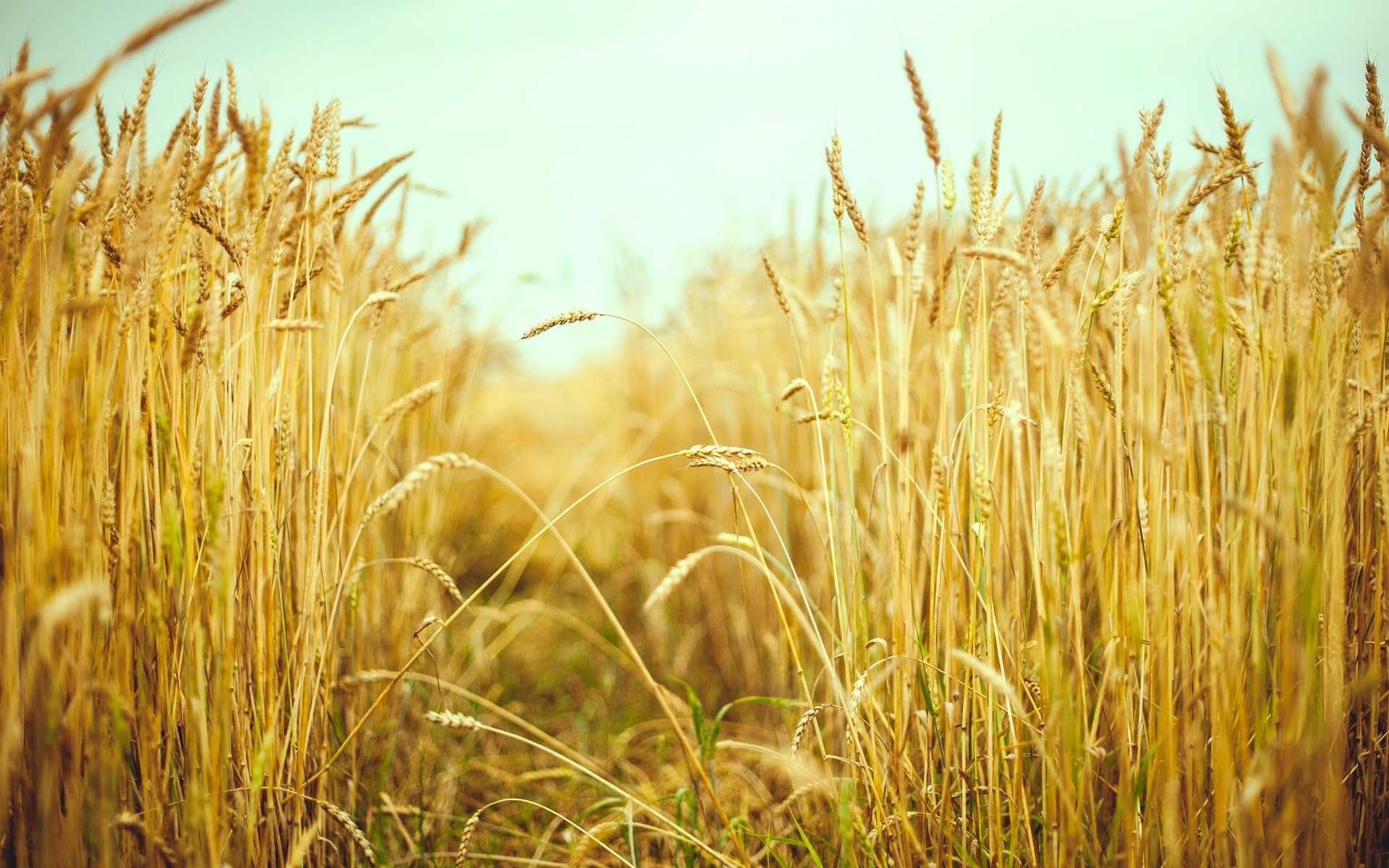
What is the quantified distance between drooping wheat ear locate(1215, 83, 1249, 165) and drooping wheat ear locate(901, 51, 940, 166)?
0.39 m

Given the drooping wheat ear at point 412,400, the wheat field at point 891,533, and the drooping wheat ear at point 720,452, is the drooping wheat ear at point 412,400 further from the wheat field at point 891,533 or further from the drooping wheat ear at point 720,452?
the drooping wheat ear at point 720,452

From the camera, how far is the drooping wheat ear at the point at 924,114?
3.20 feet

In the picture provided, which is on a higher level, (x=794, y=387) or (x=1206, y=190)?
(x=1206, y=190)

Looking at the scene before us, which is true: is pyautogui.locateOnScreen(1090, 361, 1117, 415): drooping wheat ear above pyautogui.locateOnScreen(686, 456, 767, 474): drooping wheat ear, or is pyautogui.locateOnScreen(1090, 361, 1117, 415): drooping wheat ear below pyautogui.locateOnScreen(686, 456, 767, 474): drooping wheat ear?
above

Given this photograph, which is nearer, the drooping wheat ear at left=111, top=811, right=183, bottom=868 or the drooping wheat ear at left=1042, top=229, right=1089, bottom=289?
the drooping wheat ear at left=111, top=811, right=183, bottom=868

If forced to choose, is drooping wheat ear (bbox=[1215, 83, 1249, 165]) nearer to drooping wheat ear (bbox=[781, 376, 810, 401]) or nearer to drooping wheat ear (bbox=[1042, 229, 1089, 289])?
drooping wheat ear (bbox=[1042, 229, 1089, 289])

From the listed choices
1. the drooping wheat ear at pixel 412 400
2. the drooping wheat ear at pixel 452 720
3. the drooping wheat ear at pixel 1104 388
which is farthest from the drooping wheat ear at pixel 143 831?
the drooping wheat ear at pixel 1104 388

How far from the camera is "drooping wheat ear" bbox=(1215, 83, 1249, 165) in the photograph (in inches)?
38.5

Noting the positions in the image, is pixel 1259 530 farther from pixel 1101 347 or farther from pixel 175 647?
pixel 175 647

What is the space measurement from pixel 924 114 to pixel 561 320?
0.59m

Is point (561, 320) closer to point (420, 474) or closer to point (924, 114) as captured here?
point (420, 474)

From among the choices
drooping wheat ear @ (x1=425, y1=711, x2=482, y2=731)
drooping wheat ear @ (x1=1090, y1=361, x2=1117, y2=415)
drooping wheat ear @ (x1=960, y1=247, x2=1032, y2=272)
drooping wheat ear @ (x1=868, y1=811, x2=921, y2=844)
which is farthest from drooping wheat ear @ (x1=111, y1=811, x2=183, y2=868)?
drooping wheat ear @ (x1=1090, y1=361, x2=1117, y2=415)

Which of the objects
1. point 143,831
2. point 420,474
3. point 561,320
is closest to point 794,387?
point 561,320

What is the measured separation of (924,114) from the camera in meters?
0.98
